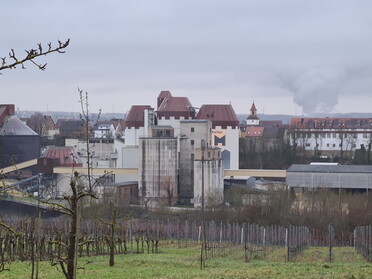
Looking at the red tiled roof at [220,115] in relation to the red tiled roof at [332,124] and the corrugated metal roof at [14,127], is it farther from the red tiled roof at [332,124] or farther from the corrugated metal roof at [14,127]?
the red tiled roof at [332,124]

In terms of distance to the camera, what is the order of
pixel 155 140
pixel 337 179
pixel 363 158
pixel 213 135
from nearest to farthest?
pixel 337 179 < pixel 155 140 < pixel 213 135 < pixel 363 158

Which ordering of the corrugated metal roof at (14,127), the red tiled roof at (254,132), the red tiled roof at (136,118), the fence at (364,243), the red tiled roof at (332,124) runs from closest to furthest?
the fence at (364,243) → the corrugated metal roof at (14,127) → the red tiled roof at (136,118) → the red tiled roof at (332,124) → the red tiled roof at (254,132)

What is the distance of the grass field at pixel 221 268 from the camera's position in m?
18.3

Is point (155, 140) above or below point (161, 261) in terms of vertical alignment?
above

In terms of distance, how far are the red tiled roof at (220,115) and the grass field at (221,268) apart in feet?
Result: 148

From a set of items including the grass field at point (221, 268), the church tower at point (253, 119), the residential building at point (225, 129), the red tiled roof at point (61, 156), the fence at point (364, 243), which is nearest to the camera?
the grass field at point (221, 268)

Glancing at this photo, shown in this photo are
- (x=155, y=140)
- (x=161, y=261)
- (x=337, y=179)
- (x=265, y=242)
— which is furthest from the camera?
(x=155, y=140)

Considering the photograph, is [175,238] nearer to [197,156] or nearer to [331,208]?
[331,208]

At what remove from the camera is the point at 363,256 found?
86.6ft

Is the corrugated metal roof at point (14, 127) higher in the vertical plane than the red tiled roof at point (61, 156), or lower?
higher

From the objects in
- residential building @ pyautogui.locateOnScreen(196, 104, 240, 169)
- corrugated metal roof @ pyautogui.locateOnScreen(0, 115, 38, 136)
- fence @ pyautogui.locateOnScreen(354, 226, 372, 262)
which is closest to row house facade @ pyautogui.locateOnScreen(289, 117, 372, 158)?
residential building @ pyautogui.locateOnScreen(196, 104, 240, 169)

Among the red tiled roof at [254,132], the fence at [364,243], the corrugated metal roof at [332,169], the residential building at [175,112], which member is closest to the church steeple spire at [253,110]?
the red tiled roof at [254,132]

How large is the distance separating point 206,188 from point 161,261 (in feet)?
117

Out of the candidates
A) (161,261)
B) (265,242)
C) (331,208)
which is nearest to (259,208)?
(331,208)
